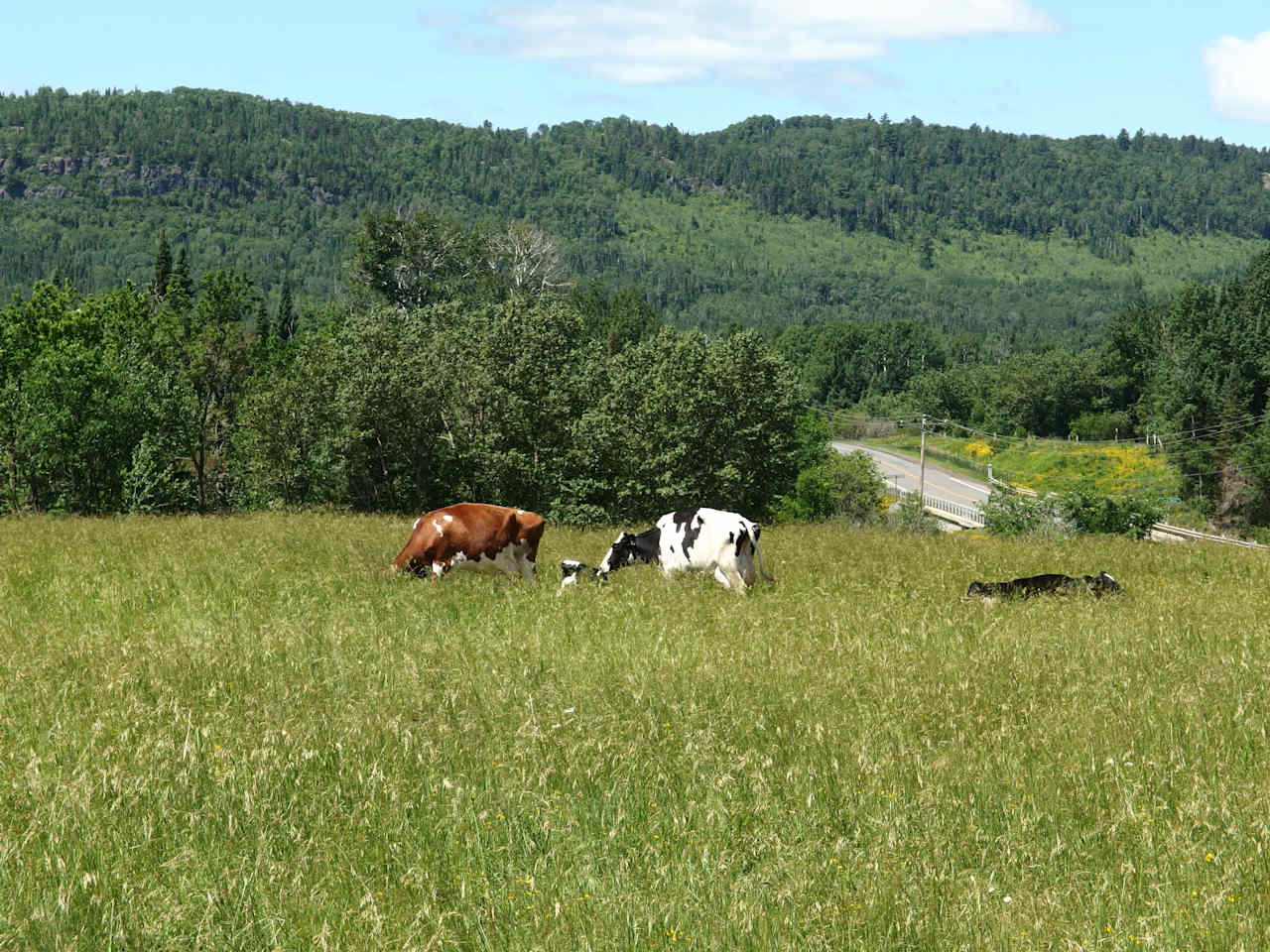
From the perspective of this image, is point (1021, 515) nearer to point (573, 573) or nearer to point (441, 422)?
point (441, 422)

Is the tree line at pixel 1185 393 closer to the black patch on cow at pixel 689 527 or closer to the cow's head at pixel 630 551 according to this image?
the cow's head at pixel 630 551

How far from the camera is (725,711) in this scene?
8234 millimetres

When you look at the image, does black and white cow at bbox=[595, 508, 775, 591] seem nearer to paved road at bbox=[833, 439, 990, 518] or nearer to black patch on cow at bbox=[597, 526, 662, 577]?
black patch on cow at bbox=[597, 526, 662, 577]

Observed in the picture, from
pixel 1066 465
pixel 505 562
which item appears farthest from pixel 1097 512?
pixel 1066 465

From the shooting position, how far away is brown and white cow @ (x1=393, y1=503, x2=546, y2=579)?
16.6m

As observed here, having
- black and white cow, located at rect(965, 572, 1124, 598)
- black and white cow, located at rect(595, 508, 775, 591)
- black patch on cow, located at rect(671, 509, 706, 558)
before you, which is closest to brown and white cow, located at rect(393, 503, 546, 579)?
black and white cow, located at rect(595, 508, 775, 591)

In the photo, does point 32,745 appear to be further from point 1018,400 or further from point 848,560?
point 1018,400

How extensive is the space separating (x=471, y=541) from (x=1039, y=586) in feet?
28.0

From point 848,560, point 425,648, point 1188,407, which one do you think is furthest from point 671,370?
point 1188,407

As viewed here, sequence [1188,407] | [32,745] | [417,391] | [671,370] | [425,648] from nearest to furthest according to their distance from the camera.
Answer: [32,745] → [425,648] → [417,391] → [671,370] → [1188,407]

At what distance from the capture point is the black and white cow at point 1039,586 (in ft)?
49.5

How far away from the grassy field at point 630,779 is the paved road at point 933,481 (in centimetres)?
9256

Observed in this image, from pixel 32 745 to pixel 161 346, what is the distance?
5565 centimetres

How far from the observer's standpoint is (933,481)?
119375mm
